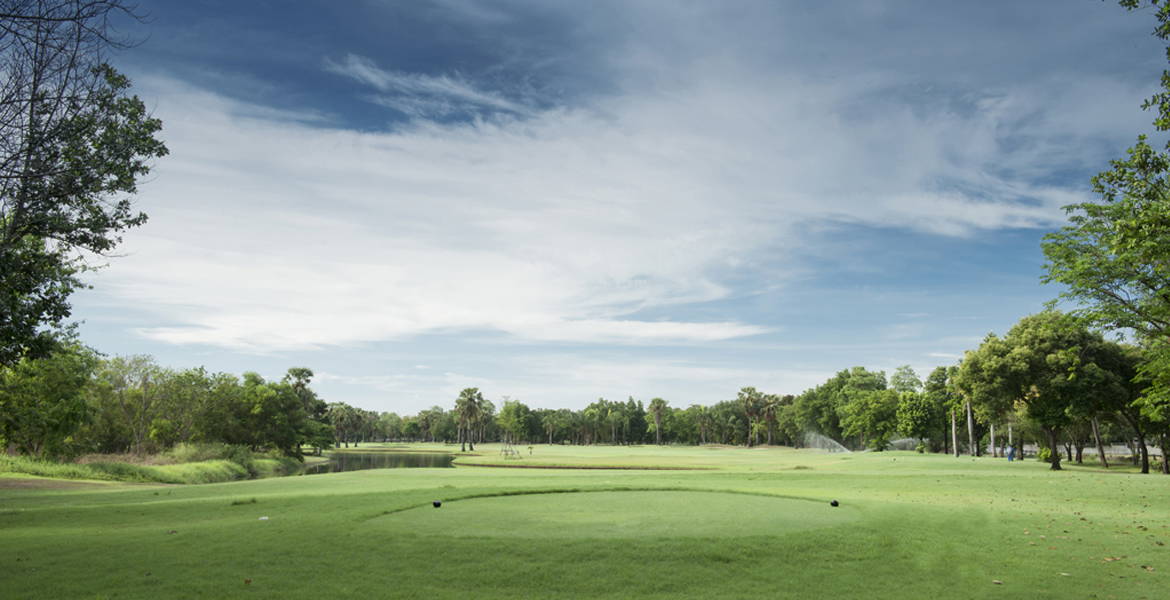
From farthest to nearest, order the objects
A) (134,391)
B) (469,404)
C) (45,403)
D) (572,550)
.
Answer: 1. (469,404)
2. (134,391)
3. (45,403)
4. (572,550)

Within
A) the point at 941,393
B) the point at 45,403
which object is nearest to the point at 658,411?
the point at 941,393

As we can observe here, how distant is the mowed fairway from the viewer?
9852 mm

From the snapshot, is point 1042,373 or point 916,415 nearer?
point 1042,373

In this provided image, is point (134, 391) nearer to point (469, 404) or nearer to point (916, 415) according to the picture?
point (469, 404)

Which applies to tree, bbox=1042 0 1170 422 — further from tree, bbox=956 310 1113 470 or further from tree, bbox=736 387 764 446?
tree, bbox=736 387 764 446

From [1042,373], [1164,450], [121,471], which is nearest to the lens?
[121,471]

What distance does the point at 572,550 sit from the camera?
11.5m

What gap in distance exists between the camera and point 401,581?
9875 millimetres

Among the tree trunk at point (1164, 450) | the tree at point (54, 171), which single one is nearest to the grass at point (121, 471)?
the tree at point (54, 171)

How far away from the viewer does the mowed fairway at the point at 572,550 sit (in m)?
9.85

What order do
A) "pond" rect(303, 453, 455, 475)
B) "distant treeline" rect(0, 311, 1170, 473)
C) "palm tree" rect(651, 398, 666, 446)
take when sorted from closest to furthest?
"distant treeline" rect(0, 311, 1170, 473) → "pond" rect(303, 453, 455, 475) → "palm tree" rect(651, 398, 666, 446)

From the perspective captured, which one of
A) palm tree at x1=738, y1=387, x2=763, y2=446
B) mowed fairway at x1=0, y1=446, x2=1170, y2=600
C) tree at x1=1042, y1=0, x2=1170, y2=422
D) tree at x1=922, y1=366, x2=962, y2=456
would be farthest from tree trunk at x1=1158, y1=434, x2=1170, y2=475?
palm tree at x1=738, y1=387, x2=763, y2=446

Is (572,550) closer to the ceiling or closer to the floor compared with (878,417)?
closer to the ceiling

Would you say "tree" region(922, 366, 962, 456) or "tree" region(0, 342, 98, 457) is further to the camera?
"tree" region(922, 366, 962, 456)
